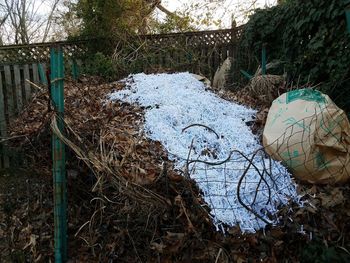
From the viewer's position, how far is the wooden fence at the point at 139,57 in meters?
5.45

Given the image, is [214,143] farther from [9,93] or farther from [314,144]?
[9,93]

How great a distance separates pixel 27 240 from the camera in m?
3.04

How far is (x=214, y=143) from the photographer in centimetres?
279

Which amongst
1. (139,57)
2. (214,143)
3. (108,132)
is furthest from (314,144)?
(139,57)

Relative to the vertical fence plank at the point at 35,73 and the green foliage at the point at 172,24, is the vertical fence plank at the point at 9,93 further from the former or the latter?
the green foliage at the point at 172,24

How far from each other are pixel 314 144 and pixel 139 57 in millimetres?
4118

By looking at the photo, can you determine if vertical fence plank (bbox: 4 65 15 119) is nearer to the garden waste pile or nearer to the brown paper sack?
the garden waste pile

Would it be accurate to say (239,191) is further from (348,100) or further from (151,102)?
(348,100)

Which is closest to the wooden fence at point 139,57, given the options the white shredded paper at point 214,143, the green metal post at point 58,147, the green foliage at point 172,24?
the green foliage at point 172,24

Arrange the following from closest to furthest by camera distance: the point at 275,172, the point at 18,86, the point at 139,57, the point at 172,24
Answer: the point at 275,172 → the point at 18,86 → the point at 139,57 → the point at 172,24

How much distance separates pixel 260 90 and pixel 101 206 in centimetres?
242

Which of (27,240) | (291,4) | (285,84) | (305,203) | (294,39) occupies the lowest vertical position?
(27,240)

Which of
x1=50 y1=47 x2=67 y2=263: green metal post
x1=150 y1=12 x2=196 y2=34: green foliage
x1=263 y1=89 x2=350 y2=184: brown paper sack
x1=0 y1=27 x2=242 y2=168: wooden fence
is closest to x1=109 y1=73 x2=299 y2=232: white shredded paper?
x1=263 y1=89 x2=350 y2=184: brown paper sack

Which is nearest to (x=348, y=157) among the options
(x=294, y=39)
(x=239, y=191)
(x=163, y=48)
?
(x=239, y=191)
